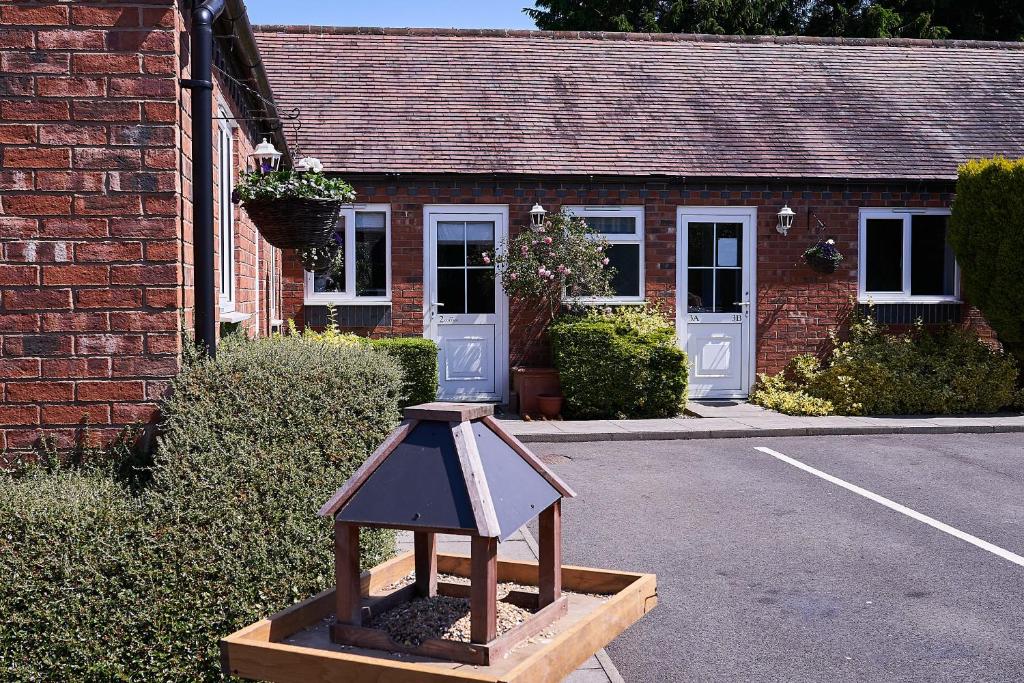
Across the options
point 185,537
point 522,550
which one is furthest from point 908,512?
point 185,537

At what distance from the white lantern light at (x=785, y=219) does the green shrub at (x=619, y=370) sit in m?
2.68

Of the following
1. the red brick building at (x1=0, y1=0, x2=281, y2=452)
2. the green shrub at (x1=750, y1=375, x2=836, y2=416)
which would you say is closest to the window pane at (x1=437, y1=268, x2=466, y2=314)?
the green shrub at (x1=750, y1=375, x2=836, y2=416)

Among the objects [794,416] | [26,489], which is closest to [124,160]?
[26,489]

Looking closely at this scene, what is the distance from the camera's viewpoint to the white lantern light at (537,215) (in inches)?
528

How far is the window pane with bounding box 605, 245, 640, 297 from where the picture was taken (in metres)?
14.0

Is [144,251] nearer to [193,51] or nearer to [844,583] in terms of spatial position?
[193,51]

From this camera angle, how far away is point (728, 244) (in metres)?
14.3

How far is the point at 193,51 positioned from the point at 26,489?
93.2 inches

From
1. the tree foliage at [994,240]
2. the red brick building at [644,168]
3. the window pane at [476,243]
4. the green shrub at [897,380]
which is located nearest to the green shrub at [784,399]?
the green shrub at [897,380]

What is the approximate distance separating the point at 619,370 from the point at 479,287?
8.23 feet

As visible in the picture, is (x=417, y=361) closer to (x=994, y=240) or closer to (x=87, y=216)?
(x=994, y=240)

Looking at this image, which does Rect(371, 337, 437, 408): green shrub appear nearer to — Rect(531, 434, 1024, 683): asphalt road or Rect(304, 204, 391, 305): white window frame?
Rect(304, 204, 391, 305): white window frame

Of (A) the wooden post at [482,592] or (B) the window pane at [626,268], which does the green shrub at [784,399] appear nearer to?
(B) the window pane at [626,268]

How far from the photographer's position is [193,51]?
17.3 ft
